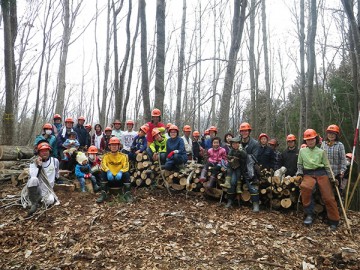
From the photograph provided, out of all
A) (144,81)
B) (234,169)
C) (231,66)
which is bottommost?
(234,169)

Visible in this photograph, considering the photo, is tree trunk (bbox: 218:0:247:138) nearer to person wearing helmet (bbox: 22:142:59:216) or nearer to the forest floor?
the forest floor

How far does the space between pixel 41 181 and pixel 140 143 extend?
2765mm

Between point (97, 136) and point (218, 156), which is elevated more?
point (97, 136)

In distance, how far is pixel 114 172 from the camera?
6555 mm

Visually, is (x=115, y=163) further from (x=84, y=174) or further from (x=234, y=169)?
(x=234, y=169)

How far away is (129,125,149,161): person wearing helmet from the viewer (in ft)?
25.5

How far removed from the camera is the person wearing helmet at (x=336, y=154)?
631 centimetres

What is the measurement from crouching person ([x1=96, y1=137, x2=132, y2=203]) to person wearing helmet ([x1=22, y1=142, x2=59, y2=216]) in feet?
3.45

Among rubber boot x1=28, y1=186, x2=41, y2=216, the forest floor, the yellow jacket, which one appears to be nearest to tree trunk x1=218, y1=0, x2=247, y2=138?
the forest floor

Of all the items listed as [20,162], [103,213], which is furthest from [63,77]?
[103,213]

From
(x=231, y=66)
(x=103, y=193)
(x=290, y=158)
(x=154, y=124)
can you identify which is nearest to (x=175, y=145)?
(x=154, y=124)

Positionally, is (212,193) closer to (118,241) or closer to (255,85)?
(118,241)

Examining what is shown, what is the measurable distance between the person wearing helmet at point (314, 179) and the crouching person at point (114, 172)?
3744 millimetres

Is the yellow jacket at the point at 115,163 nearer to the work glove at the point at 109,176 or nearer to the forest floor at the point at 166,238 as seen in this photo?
the work glove at the point at 109,176
